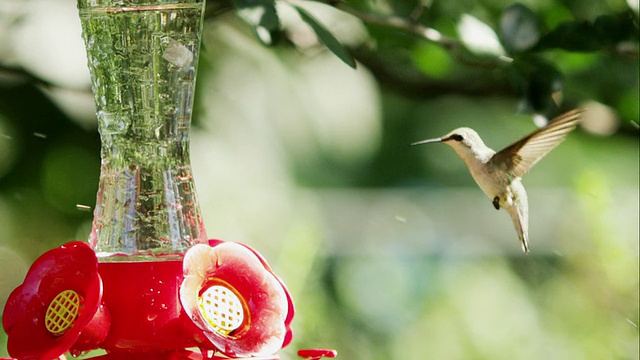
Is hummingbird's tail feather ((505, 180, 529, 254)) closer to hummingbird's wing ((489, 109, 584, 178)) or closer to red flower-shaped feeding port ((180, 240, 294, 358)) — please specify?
hummingbird's wing ((489, 109, 584, 178))

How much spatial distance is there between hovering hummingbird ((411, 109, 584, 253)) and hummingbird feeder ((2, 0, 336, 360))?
0.59 metres

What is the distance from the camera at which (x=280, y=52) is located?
2.93m

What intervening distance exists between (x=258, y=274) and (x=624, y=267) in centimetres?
204

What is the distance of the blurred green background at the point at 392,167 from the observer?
2381 mm

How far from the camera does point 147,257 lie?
1372 mm

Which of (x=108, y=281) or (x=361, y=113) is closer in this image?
(x=108, y=281)

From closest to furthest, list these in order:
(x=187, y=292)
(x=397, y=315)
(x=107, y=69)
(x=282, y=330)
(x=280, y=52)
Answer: (x=187, y=292) < (x=282, y=330) < (x=107, y=69) < (x=280, y=52) < (x=397, y=315)

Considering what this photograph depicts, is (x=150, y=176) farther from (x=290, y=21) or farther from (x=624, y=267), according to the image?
(x=624, y=267)

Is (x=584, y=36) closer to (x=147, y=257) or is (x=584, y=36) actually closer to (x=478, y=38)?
(x=478, y=38)

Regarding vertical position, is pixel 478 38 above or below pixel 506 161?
above

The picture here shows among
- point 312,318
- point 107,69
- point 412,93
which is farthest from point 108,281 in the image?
point 412,93

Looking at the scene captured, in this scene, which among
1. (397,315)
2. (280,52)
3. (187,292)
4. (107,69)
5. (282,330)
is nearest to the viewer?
(187,292)

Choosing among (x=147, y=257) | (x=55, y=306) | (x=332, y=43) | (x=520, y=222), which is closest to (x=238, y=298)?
(x=147, y=257)

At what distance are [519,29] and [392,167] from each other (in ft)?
9.44
